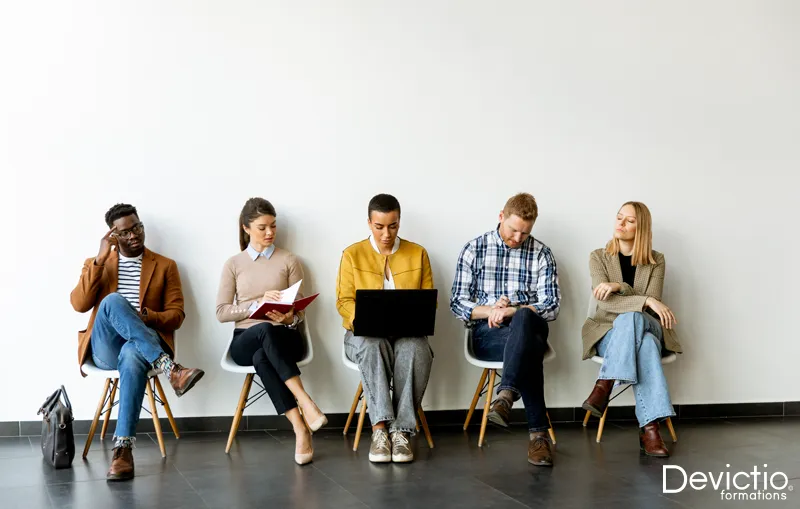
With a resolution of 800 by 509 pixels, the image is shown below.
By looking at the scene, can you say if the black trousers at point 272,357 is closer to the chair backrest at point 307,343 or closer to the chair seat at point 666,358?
the chair backrest at point 307,343

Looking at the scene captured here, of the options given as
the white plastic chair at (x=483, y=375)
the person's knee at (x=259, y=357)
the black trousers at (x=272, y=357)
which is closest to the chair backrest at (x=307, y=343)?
the black trousers at (x=272, y=357)

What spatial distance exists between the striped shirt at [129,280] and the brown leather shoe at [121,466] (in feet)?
2.91

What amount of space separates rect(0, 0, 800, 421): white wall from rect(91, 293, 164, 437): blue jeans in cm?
58

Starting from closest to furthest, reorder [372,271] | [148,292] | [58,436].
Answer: [58,436] < [148,292] < [372,271]

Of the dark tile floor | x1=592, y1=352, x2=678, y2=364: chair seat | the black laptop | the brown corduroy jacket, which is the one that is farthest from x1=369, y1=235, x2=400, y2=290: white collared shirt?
Result: x1=592, y1=352, x2=678, y2=364: chair seat

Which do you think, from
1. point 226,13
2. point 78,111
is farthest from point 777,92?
point 78,111

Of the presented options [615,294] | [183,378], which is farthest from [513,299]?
[183,378]

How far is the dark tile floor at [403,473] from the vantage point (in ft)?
10.5

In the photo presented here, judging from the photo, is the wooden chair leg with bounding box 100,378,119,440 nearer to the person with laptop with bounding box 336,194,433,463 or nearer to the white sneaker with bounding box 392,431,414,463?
the person with laptop with bounding box 336,194,433,463

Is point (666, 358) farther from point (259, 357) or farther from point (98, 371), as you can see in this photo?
point (98, 371)

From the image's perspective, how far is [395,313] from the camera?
399 cm

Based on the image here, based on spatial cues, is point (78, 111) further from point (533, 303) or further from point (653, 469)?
point (653, 469)

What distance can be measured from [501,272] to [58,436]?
7.56 ft

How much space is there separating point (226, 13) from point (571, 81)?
1.98 m
